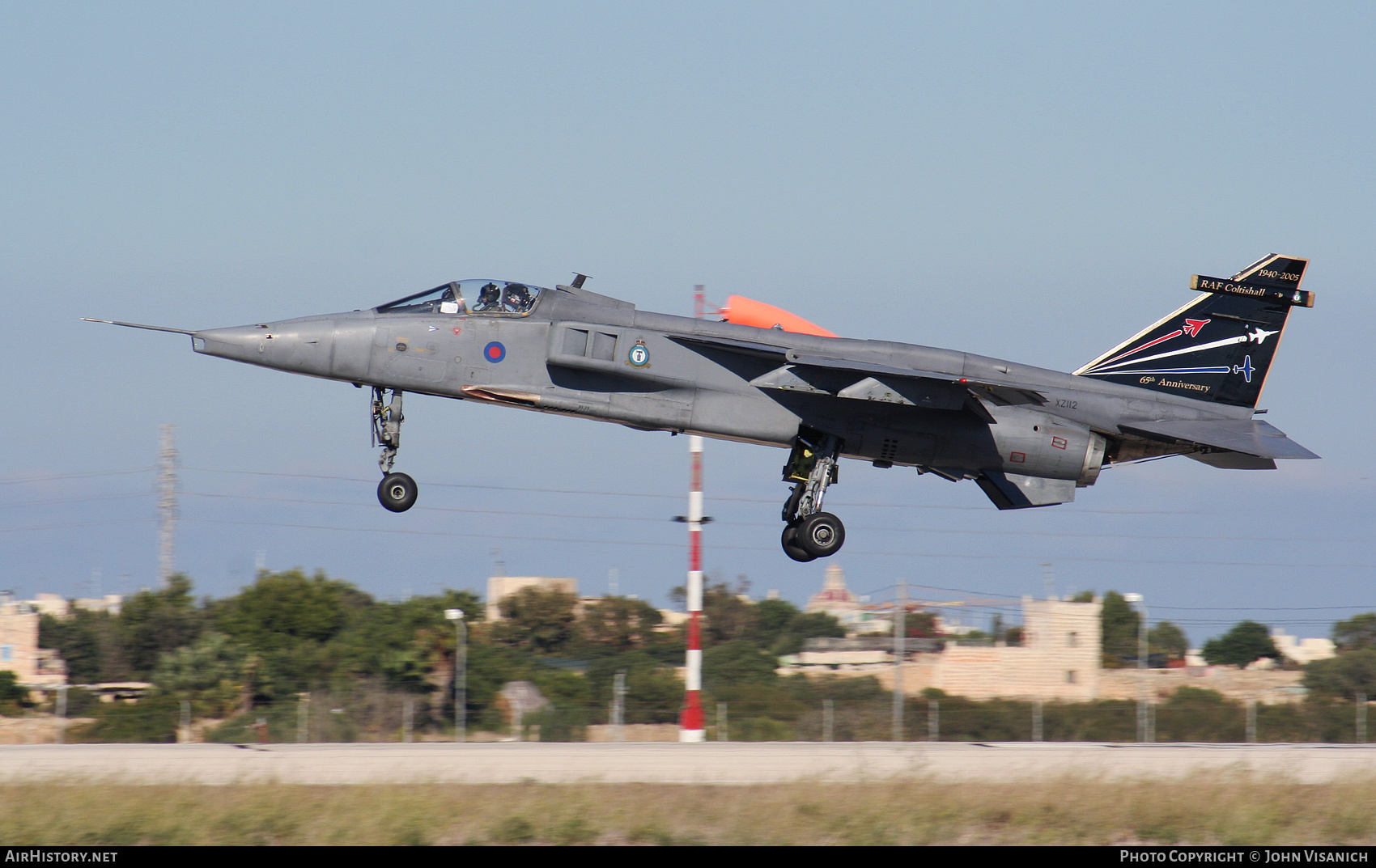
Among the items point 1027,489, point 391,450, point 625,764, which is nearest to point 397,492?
point 391,450

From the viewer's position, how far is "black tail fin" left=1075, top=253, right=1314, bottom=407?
2016 centimetres

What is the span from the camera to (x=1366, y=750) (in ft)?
69.7

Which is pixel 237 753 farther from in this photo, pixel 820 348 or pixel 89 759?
pixel 820 348

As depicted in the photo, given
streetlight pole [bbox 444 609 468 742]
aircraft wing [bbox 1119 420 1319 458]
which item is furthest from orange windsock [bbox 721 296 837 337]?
streetlight pole [bbox 444 609 468 742]

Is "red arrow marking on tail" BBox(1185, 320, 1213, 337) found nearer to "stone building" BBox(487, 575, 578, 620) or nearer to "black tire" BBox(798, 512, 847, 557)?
"black tire" BBox(798, 512, 847, 557)

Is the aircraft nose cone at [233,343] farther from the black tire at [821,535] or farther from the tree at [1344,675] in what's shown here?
the tree at [1344,675]

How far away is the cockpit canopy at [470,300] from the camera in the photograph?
17.6 m

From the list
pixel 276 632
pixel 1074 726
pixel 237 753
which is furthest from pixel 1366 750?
pixel 276 632

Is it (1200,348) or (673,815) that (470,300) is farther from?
(1200,348)

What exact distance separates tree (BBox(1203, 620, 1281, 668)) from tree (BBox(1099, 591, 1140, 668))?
10.8ft

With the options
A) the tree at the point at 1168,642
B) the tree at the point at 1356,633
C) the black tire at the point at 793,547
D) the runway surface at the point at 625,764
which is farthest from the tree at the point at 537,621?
the black tire at the point at 793,547

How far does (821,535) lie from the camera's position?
62.1 ft

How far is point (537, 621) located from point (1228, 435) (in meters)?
50.7

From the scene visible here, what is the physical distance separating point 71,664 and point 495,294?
4785 centimetres
